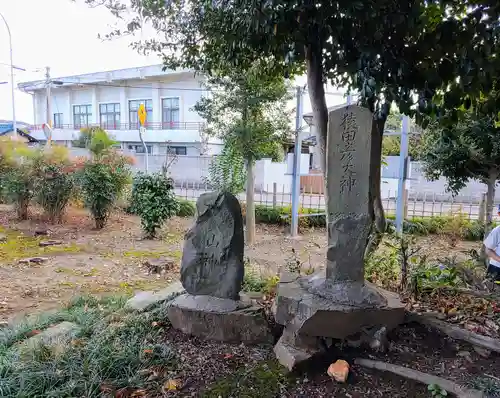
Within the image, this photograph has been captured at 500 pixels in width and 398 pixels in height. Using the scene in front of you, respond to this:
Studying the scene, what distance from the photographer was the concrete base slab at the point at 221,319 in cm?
262

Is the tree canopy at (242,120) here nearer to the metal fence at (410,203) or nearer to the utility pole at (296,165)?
the utility pole at (296,165)

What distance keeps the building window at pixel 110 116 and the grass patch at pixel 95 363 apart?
18.3 m

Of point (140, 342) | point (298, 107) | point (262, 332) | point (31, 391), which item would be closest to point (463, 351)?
point (262, 332)

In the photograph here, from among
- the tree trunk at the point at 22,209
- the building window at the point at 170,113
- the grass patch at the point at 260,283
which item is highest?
the building window at the point at 170,113

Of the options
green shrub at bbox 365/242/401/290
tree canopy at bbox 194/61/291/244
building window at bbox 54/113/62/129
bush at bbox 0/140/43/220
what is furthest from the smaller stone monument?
building window at bbox 54/113/62/129

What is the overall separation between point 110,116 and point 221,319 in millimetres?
19546

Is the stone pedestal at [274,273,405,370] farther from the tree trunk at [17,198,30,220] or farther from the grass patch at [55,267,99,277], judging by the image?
the tree trunk at [17,198,30,220]

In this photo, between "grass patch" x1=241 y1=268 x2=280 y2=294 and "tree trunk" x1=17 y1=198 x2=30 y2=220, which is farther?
"tree trunk" x1=17 y1=198 x2=30 y2=220

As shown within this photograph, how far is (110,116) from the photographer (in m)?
20.1

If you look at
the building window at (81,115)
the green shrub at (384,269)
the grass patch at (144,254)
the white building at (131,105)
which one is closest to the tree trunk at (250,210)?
the grass patch at (144,254)

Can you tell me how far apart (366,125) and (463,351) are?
1563 millimetres

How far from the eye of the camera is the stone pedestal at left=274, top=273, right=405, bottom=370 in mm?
2363

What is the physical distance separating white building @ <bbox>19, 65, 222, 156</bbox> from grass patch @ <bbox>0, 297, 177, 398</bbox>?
481 inches

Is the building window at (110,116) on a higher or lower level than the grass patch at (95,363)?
higher
